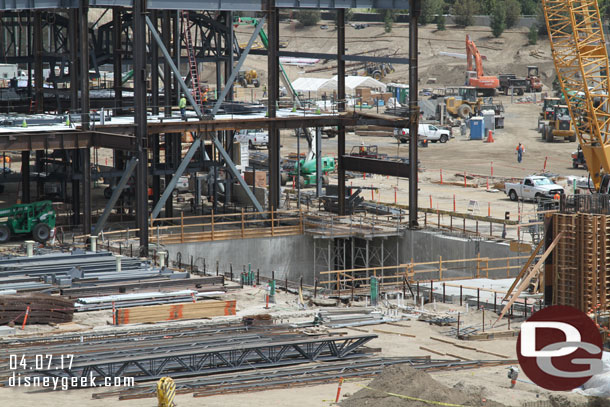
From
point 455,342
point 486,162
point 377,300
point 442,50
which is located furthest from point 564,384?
point 442,50

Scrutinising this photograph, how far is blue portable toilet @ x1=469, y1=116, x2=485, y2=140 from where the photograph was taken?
92438 millimetres

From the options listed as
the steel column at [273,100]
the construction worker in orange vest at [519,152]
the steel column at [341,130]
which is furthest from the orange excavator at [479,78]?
the steel column at [273,100]

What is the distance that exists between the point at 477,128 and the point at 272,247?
43.9 meters

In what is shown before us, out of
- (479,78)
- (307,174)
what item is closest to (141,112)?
(307,174)

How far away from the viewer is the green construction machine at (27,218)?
1919 inches

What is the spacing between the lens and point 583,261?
1423 inches

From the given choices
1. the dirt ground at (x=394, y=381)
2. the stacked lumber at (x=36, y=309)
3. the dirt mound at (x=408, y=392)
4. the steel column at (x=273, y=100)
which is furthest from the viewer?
the steel column at (x=273, y=100)

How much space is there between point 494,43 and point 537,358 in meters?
117

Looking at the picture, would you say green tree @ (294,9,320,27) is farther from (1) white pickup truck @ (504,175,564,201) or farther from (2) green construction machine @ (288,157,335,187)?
(1) white pickup truck @ (504,175,564,201)

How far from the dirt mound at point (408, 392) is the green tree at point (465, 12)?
128313mm

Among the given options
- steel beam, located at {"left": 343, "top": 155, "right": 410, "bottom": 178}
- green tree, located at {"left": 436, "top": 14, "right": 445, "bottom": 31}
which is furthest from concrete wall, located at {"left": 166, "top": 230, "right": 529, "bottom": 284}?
green tree, located at {"left": 436, "top": 14, "right": 445, "bottom": 31}

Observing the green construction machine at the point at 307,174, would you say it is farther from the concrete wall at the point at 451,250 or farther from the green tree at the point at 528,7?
the green tree at the point at 528,7

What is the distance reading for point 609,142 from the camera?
186 feet

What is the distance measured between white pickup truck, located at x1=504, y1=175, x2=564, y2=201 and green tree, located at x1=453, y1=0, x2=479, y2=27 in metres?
89.7
